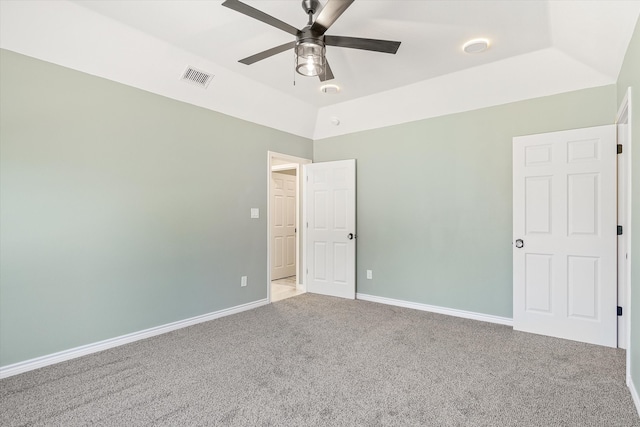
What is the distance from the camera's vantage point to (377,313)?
3998mm

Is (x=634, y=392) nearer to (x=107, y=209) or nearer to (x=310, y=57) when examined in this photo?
(x=310, y=57)

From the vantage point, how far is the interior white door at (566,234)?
118 inches

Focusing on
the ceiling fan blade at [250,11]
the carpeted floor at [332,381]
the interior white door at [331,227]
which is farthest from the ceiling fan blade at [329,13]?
the interior white door at [331,227]

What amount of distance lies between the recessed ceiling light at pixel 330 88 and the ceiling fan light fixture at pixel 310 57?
1658 mm

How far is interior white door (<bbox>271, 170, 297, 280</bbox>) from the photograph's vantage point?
19.6 ft

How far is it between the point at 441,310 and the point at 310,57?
3276mm

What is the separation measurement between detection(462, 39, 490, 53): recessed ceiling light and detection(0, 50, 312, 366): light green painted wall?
2621mm

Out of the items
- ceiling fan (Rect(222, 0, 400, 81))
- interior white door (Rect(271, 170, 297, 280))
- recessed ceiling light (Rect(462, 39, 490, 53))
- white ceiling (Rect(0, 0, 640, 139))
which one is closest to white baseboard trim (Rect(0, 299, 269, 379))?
interior white door (Rect(271, 170, 297, 280))

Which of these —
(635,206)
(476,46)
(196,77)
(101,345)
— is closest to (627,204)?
(635,206)

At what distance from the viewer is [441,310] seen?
3998 millimetres

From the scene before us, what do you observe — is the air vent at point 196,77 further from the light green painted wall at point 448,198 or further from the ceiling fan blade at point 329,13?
the light green painted wall at point 448,198

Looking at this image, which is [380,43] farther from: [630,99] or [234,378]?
[234,378]

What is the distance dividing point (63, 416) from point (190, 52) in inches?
120

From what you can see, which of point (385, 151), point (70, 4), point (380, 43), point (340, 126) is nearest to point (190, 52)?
point (70, 4)
